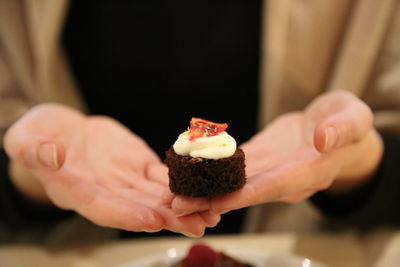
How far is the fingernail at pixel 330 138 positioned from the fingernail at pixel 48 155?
39 centimetres

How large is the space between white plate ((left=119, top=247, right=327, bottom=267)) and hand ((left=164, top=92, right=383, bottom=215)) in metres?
0.16

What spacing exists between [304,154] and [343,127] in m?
0.10

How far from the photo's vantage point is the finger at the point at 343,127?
0.59m

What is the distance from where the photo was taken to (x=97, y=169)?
735mm

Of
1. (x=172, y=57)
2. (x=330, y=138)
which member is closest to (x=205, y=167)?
(x=330, y=138)

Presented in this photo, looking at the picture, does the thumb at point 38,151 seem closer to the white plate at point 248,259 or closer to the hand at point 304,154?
the hand at point 304,154

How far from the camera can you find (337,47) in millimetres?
1016

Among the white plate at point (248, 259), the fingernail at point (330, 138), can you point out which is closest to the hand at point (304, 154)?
the fingernail at point (330, 138)

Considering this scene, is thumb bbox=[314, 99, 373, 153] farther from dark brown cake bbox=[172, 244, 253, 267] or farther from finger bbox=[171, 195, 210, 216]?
dark brown cake bbox=[172, 244, 253, 267]

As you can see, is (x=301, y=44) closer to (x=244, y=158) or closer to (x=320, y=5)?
(x=320, y=5)

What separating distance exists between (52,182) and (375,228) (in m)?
0.70

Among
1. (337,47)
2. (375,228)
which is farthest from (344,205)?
(337,47)

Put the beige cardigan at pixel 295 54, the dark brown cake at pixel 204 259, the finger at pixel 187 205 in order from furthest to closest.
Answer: the beige cardigan at pixel 295 54 < the dark brown cake at pixel 204 259 < the finger at pixel 187 205

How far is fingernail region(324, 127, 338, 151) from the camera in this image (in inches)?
23.2
